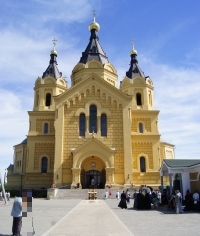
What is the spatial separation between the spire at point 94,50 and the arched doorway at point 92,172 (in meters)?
15.4

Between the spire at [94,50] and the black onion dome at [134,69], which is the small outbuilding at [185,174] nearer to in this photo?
the black onion dome at [134,69]

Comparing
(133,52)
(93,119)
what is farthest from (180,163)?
(133,52)

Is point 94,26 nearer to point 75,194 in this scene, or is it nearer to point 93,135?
point 93,135

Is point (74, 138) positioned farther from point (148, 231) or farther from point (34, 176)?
point (148, 231)

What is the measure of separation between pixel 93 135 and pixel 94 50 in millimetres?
16398

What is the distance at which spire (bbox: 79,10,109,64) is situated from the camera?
4069cm

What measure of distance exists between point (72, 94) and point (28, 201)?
26.0 m

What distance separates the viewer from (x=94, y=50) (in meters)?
42.0

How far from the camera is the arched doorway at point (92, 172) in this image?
32.1m

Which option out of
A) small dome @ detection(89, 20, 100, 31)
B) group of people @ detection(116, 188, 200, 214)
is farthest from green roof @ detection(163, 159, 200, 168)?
small dome @ detection(89, 20, 100, 31)

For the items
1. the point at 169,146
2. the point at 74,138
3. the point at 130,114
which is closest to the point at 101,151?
the point at 74,138

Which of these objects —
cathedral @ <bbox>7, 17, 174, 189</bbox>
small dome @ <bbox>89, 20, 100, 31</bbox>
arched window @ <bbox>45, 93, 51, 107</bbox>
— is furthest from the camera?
small dome @ <bbox>89, 20, 100, 31</bbox>

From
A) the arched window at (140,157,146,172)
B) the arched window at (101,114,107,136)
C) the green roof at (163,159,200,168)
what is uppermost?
the arched window at (101,114,107,136)

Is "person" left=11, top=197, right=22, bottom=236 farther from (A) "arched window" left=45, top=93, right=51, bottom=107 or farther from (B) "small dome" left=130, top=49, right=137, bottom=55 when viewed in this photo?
(B) "small dome" left=130, top=49, right=137, bottom=55
